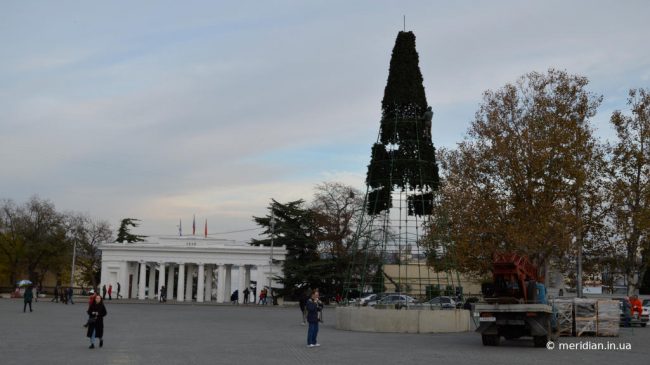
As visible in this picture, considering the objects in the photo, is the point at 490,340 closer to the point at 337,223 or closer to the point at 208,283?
the point at 337,223

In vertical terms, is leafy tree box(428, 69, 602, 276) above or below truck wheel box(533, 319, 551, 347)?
above

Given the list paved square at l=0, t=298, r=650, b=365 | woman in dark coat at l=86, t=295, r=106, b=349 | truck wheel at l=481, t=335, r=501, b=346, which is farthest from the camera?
truck wheel at l=481, t=335, r=501, b=346

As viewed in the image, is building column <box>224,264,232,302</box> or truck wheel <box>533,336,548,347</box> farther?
building column <box>224,264,232,302</box>

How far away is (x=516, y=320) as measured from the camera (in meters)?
20.8

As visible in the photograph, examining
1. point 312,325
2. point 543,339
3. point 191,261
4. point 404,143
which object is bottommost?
→ point 543,339

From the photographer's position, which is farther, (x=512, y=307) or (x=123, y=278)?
(x=123, y=278)

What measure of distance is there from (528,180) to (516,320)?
19.0m

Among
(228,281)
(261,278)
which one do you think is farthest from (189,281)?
(261,278)

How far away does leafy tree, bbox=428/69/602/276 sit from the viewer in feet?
123

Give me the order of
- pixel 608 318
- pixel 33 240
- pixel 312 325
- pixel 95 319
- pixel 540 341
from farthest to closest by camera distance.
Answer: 1. pixel 33 240
2. pixel 608 318
3. pixel 540 341
4. pixel 312 325
5. pixel 95 319

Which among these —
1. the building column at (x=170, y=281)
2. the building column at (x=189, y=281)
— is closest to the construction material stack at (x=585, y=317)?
the building column at (x=189, y=281)

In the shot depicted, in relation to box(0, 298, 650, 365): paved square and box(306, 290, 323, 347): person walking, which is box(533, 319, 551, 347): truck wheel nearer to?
box(0, 298, 650, 365): paved square

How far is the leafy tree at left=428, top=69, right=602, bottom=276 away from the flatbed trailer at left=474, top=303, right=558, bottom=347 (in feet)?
52.0

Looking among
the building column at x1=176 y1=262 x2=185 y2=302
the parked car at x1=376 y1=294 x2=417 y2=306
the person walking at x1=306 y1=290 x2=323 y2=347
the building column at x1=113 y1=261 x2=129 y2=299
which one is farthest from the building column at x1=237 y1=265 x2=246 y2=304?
the person walking at x1=306 y1=290 x2=323 y2=347
